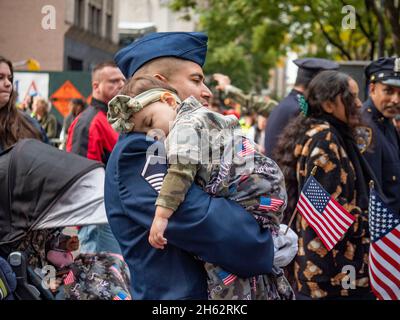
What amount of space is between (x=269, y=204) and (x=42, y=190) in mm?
1799

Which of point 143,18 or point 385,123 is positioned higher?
point 385,123

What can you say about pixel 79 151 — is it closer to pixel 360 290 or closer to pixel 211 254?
pixel 360 290

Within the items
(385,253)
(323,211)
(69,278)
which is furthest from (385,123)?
(69,278)

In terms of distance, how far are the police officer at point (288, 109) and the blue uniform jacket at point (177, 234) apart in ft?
11.0

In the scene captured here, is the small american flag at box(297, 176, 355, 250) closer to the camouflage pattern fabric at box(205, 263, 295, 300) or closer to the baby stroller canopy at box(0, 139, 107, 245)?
the baby stroller canopy at box(0, 139, 107, 245)

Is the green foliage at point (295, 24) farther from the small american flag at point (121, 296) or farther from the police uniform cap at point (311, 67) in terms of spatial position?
the small american flag at point (121, 296)

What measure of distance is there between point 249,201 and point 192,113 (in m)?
0.38

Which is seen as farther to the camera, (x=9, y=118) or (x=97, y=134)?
(x=97, y=134)

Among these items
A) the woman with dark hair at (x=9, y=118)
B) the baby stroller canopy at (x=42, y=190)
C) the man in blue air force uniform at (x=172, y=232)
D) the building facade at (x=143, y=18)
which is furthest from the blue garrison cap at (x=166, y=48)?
the building facade at (x=143, y=18)

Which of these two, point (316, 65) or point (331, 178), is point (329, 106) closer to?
point (331, 178)

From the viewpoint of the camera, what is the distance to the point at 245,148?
297cm

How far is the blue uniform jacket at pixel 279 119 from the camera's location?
6496 millimetres

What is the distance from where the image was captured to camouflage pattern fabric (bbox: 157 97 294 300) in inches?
110

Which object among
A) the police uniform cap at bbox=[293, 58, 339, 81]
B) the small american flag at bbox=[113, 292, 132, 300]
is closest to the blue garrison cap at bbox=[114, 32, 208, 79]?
the small american flag at bbox=[113, 292, 132, 300]
